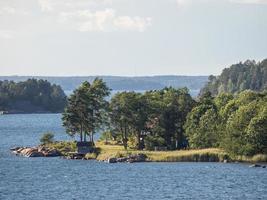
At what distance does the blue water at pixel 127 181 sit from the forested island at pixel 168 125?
193 inches

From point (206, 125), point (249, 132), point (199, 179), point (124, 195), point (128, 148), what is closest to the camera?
point (124, 195)

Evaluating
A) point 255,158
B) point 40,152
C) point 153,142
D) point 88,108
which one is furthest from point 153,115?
point 255,158

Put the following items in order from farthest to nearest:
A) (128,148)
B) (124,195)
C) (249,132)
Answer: (128,148), (249,132), (124,195)

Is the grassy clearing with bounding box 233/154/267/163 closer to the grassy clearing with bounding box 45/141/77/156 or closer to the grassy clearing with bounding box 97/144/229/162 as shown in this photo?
the grassy clearing with bounding box 97/144/229/162

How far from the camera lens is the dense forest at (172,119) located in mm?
145875

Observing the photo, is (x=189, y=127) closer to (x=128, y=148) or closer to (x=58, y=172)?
(x=128, y=148)

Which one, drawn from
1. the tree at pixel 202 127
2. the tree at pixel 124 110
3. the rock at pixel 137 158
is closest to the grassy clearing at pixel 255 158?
the tree at pixel 202 127

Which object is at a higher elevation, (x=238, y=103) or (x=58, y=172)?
(x=238, y=103)

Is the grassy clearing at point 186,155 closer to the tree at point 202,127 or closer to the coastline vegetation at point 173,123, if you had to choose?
the coastline vegetation at point 173,123

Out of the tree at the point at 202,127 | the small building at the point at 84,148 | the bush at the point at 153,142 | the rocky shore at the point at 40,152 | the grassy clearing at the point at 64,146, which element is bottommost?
the rocky shore at the point at 40,152

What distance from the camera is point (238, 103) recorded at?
16025 centimetres

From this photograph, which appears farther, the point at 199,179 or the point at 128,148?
the point at 128,148

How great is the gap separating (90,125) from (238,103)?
102ft

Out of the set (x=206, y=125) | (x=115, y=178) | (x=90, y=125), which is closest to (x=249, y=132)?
(x=206, y=125)
